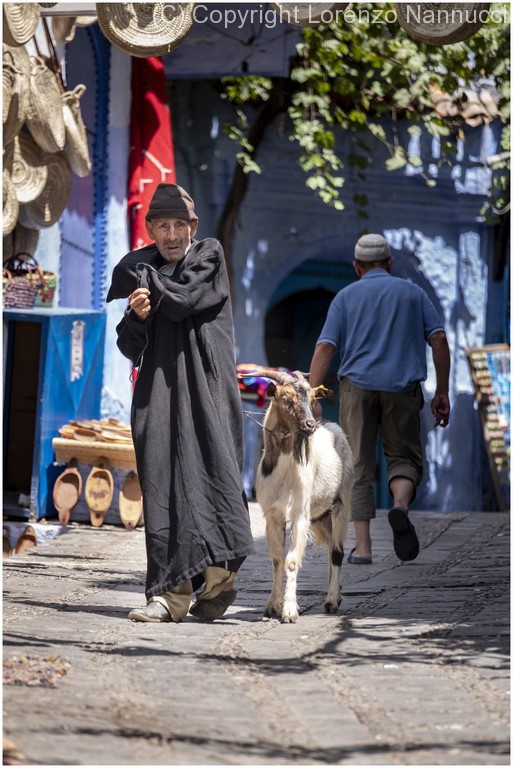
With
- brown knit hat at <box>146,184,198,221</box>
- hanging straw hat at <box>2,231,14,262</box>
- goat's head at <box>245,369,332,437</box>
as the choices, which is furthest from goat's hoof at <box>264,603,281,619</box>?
hanging straw hat at <box>2,231,14,262</box>

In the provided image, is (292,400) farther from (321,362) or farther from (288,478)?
(321,362)

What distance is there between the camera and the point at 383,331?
921 cm

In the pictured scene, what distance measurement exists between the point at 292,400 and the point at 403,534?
1905mm

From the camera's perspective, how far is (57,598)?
7.47 metres

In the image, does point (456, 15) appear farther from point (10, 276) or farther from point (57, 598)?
point (10, 276)

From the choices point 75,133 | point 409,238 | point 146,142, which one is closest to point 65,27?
point 75,133

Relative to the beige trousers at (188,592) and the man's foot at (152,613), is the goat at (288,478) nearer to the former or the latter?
the beige trousers at (188,592)

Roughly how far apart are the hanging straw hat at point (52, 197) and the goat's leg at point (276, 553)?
4.92 meters

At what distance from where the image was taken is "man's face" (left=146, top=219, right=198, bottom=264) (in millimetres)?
6984

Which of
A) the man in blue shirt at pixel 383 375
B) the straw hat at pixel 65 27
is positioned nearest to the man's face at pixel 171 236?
the man in blue shirt at pixel 383 375

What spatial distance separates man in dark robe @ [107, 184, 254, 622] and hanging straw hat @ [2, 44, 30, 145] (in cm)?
342

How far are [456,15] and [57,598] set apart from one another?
141 inches

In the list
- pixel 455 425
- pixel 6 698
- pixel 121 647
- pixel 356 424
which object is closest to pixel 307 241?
pixel 455 425

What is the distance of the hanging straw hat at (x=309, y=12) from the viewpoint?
287 inches
